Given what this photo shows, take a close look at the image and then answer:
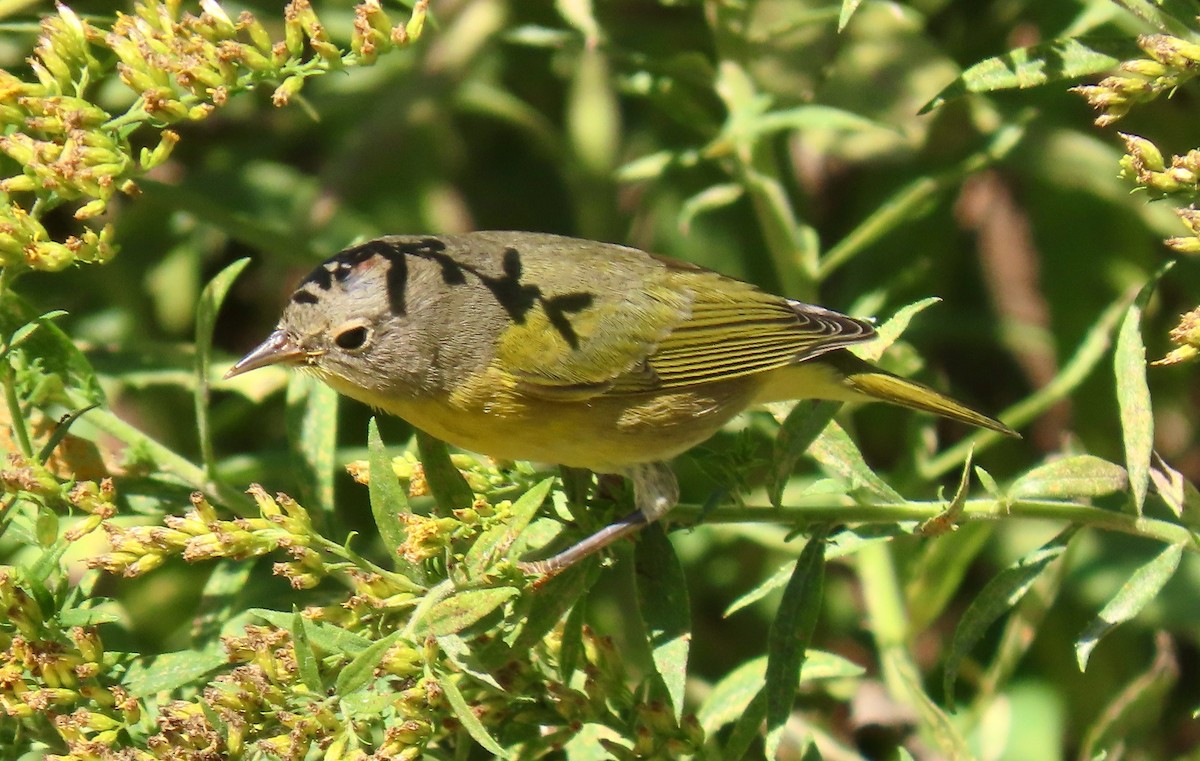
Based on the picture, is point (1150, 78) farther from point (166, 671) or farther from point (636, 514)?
point (166, 671)

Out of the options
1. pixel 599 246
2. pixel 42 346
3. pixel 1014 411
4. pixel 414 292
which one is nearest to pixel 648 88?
pixel 599 246

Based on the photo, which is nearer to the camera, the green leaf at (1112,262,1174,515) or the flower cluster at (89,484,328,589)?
the flower cluster at (89,484,328,589)

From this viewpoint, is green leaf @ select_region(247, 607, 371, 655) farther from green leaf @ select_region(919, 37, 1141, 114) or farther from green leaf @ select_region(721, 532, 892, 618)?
green leaf @ select_region(919, 37, 1141, 114)

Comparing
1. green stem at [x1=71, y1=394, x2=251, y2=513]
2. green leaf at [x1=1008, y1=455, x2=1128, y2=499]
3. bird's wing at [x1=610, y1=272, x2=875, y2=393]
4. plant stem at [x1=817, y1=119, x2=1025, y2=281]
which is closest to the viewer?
green leaf at [x1=1008, y1=455, x2=1128, y2=499]

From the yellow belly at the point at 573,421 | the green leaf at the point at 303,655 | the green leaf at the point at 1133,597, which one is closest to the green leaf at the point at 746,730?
the green leaf at the point at 1133,597

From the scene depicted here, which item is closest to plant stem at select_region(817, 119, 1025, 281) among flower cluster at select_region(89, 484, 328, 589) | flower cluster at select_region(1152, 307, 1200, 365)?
flower cluster at select_region(1152, 307, 1200, 365)

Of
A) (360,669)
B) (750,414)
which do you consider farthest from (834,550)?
(750,414)
